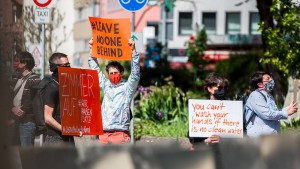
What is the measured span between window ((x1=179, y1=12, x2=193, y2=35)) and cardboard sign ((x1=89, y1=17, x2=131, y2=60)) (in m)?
54.4

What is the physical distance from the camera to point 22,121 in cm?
1229

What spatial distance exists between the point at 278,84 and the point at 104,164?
1841 cm

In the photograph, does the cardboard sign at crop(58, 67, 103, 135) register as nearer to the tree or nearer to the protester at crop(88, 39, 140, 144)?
the protester at crop(88, 39, 140, 144)

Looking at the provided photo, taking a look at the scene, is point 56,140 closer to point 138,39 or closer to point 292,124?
point 138,39

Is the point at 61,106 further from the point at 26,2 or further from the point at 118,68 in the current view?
the point at 26,2

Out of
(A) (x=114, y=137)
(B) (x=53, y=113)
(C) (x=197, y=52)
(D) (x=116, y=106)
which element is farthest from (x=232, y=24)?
(B) (x=53, y=113)

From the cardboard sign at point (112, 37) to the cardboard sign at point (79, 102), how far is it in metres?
1.40

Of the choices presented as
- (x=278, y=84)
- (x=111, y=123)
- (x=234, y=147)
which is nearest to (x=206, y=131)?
(x=111, y=123)

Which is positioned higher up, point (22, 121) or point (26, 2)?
point (26, 2)

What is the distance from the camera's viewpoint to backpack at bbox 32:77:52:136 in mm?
10820

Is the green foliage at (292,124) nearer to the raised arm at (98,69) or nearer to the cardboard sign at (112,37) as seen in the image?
the cardboard sign at (112,37)

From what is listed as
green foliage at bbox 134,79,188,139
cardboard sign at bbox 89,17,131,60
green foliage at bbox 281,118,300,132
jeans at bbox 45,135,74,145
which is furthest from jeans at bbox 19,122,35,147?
green foliage at bbox 281,118,300,132

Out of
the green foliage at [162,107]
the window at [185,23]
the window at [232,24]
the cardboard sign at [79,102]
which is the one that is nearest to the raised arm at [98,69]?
the cardboard sign at [79,102]

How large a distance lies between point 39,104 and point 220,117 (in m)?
2.03
